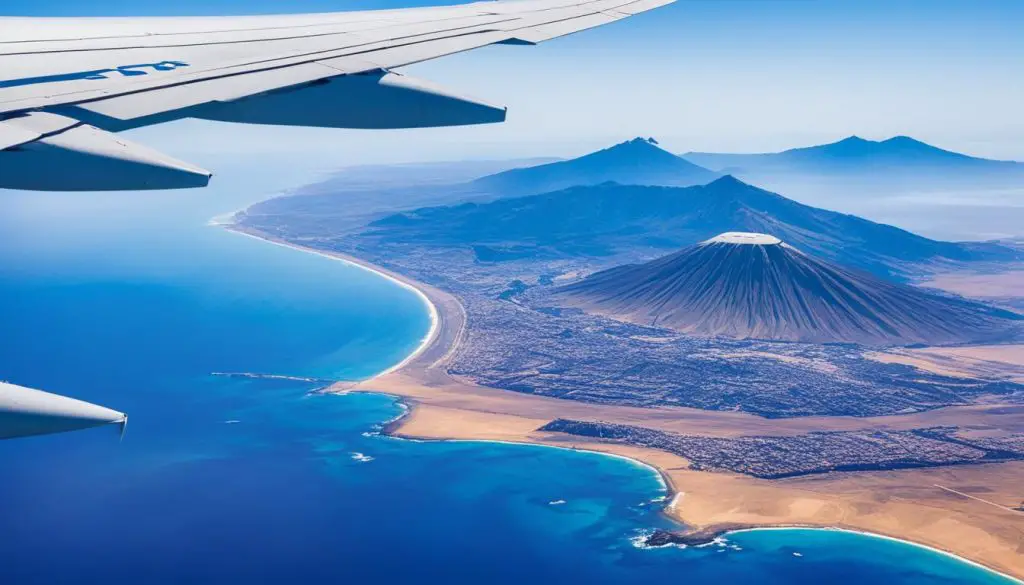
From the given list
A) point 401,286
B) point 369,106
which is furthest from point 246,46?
point 401,286

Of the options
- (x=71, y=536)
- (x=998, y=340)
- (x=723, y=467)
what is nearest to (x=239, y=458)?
(x=71, y=536)

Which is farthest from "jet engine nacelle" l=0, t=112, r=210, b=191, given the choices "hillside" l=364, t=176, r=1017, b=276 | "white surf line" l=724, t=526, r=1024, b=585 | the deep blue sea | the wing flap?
"hillside" l=364, t=176, r=1017, b=276

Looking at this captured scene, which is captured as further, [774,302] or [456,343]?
[774,302]

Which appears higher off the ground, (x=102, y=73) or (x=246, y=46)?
(x=246, y=46)

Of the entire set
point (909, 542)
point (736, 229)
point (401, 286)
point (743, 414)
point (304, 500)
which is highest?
point (736, 229)

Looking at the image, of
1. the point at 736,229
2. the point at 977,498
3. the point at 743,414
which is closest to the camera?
the point at 977,498

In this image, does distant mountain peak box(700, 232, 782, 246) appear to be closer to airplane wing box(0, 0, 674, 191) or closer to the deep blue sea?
the deep blue sea

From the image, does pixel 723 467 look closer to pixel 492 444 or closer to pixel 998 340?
pixel 492 444

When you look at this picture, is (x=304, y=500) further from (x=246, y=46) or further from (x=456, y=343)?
(x=246, y=46)
